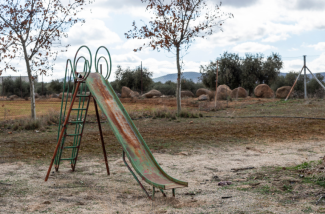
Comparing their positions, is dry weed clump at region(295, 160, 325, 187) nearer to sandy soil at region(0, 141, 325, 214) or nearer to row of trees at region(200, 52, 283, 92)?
sandy soil at region(0, 141, 325, 214)

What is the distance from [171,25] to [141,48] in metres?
1.74

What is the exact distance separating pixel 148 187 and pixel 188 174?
88cm

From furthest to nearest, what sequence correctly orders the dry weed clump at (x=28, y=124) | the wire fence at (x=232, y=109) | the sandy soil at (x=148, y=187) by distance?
the wire fence at (x=232, y=109)
the dry weed clump at (x=28, y=124)
the sandy soil at (x=148, y=187)

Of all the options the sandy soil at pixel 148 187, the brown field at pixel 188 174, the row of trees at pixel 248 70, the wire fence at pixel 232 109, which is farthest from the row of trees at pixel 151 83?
the sandy soil at pixel 148 187

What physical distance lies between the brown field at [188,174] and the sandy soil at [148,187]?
1cm

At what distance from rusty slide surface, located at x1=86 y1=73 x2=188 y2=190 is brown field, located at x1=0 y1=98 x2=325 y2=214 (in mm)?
274

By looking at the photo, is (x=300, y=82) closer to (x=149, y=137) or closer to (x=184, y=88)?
(x=184, y=88)

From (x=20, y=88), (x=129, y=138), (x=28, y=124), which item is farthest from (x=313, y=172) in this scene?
(x=20, y=88)

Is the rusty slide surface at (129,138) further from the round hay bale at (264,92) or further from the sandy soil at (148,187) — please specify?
the round hay bale at (264,92)

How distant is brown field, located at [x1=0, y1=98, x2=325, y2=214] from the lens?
3.86 m

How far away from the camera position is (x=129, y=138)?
4746 mm

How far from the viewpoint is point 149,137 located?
364 inches

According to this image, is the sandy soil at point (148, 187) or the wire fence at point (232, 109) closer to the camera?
the sandy soil at point (148, 187)

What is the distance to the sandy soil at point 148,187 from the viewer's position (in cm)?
377
